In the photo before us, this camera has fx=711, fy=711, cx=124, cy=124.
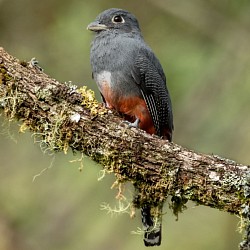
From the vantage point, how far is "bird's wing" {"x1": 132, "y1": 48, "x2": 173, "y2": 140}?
5719mm

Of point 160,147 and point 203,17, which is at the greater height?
point 203,17

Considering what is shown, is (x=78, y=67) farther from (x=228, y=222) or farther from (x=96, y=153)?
(x=96, y=153)

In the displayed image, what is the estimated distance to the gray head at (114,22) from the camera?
611 cm

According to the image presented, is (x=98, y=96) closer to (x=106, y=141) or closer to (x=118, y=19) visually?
(x=118, y=19)

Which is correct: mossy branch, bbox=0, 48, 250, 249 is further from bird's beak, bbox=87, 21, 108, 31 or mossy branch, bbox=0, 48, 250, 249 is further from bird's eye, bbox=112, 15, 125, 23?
bird's eye, bbox=112, 15, 125, 23

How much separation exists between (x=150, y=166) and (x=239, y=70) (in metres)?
2.95

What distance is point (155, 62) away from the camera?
598 centimetres

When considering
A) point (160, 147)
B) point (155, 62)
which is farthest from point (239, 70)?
point (160, 147)

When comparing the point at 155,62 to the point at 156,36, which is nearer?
the point at 155,62

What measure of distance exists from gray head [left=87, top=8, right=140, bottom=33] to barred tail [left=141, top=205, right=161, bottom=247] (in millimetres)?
1909

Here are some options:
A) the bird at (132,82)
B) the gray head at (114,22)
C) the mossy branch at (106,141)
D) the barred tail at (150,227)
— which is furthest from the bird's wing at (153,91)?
the mossy branch at (106,141)

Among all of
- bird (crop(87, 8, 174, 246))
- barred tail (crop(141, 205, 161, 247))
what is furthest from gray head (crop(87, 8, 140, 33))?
barred tail (crop(141, 205, 161, 247))

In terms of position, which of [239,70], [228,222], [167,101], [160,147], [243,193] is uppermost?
[239,70]

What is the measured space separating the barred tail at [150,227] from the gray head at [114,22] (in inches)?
75.2
